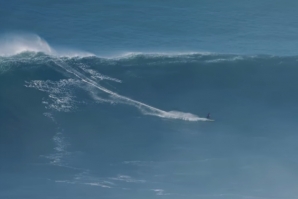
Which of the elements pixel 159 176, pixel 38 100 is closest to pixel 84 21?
pixel 38 100

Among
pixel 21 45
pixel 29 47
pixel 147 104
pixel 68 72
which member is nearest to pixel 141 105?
pixel 147 104

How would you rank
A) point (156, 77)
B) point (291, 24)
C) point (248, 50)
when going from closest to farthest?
1. point (156, 77)
2. point (248, 50)
3. point (291, 24)

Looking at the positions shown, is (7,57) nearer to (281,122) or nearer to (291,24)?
(281,122)

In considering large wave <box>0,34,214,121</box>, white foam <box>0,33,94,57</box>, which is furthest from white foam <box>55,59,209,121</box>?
white foam <box>0,33,94,57</box>

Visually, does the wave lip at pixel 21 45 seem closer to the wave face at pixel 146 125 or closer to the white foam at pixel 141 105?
the wave face at pixel 146 125

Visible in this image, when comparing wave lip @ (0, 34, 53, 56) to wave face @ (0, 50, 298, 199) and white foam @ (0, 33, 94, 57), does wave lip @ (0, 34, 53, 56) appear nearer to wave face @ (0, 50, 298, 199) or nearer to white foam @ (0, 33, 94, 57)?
white foam @ (0, 33, 94, 57)

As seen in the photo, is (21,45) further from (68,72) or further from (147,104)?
(147,104)
